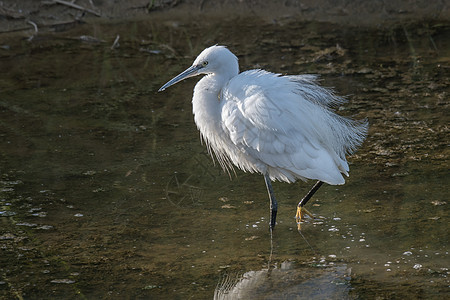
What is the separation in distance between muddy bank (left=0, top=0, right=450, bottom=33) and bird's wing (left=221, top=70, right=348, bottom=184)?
3.90 m

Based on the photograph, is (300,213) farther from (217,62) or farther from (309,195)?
(217,62)

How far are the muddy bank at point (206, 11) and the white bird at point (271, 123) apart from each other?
376 cm

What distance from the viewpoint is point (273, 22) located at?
7.84 metres

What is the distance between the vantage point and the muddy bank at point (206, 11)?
7838 mm

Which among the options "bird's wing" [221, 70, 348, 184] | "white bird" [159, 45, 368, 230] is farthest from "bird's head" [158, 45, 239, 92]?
"bird's wing" [221, 70, 348, 184]

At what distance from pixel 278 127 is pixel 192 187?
0.90 m

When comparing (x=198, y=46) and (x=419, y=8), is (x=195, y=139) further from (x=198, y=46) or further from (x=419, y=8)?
(x=419, y=8)

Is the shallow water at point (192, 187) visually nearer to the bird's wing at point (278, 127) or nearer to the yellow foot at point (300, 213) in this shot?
the yellow foot at point (300, 213)

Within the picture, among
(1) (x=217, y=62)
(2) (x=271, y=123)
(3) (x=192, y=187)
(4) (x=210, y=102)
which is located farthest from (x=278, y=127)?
(3) (x=192, y=187)

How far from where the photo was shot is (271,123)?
13.1 ft

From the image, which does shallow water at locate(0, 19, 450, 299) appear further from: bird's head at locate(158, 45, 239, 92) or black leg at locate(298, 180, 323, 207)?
bird's head at locate(158, 45, 239, 92)

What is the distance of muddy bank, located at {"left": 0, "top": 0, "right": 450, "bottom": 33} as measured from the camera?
7.84 metres

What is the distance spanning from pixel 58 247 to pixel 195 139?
5.51ft

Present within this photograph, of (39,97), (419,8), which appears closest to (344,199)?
(39,97)
